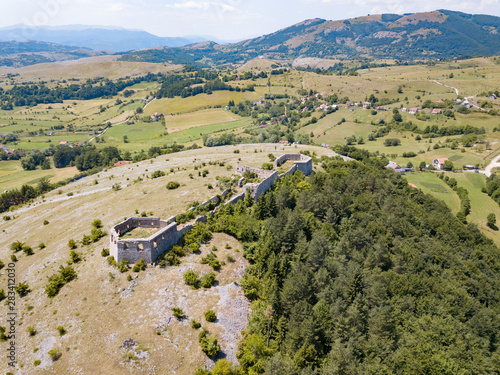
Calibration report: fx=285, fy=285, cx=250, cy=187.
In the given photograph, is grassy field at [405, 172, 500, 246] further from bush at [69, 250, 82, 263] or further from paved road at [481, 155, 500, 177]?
bush at [69, 250, 82, 263]

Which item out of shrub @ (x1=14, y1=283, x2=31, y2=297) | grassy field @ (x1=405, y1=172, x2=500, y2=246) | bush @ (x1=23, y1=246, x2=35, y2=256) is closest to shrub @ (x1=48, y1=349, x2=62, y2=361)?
shrub @ (x1=14, y1=283, x2=31, y2=297)

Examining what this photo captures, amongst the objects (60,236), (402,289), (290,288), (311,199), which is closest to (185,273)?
(290,288)

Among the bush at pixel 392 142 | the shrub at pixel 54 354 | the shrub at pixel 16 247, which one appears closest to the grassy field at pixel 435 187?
the bush at pixel 392 142

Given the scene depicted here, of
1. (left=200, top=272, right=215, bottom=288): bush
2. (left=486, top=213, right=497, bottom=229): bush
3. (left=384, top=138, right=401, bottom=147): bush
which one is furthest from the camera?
(left=384, top=138, right=401, bottom=147): bush

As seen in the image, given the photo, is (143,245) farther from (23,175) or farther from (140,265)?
(23,175)

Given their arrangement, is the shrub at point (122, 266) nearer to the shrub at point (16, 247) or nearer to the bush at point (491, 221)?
the shrub at point (16, 247)

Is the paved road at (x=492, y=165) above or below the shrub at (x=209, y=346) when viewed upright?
below
